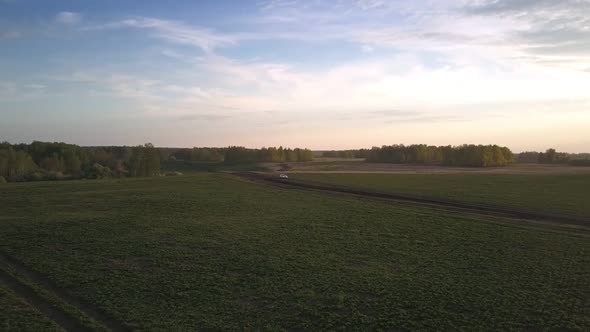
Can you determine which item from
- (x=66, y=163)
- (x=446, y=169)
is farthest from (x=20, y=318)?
(x=446, y=169)

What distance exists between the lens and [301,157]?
582 feet

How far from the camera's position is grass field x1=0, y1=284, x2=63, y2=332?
10.1 m

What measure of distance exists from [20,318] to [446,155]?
443 ft

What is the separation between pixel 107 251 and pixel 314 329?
11817 millimetres

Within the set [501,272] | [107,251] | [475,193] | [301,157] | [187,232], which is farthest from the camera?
[301,157]

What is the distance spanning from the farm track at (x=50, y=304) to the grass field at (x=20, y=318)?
195mm

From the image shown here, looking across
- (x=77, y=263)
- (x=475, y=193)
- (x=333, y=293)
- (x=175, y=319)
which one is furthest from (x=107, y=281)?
(x=475, y=193)

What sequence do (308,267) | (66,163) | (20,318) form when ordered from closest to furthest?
(20,318)
(308,267)
(66,163)

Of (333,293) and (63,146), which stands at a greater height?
(63,146)

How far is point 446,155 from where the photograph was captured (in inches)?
5246

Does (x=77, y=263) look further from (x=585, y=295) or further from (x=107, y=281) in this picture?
(x=585, y=295)

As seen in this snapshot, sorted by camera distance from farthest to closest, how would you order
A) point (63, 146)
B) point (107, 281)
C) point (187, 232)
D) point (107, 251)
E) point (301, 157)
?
point (301, 157) < point (63, 146) < point (187, 232) < point (107, 251) < point (107, 281)

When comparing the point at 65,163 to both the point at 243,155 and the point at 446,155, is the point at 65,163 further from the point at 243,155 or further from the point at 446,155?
the point at 446,155

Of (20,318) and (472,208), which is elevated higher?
(472,208)
